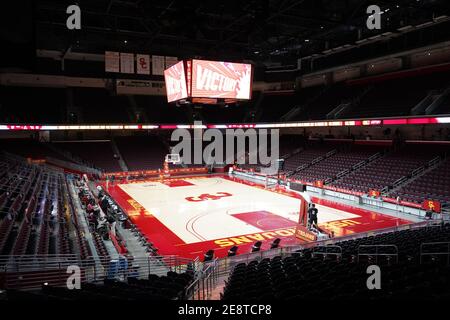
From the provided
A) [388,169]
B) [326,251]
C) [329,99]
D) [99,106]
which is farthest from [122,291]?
[99,106]

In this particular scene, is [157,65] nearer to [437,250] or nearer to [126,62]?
[126,62]

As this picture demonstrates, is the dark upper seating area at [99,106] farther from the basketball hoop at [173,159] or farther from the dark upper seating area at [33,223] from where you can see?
the dark upper seating area at [33,223]

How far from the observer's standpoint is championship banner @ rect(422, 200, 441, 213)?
17.6 metres

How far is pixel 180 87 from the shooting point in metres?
19.4

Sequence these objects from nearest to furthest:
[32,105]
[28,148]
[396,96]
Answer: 1. [396,96]
2. [28,148]
3. [32,105]

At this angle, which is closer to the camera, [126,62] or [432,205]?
[432,205]

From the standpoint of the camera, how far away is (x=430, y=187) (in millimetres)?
20109

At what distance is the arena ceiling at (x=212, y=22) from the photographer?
18.7 meters

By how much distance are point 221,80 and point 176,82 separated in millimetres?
2756

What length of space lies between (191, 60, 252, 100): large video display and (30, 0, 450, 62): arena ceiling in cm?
264

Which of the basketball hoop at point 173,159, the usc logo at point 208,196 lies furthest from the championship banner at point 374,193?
the basketball hoop at point 173,159

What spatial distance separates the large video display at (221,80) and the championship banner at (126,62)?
34.2 feet

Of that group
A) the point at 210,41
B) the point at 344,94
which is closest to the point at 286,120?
the point at 344,94

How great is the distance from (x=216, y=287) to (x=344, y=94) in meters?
27.9
